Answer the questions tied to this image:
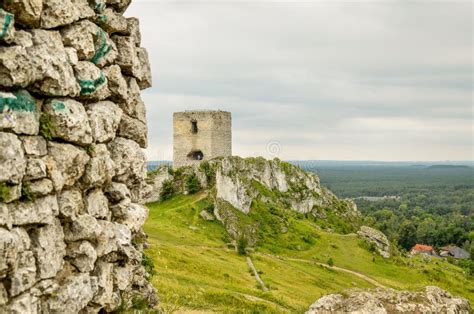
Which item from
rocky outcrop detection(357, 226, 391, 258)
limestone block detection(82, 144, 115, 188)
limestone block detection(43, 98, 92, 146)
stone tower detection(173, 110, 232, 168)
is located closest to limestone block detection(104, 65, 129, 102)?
limestone block detection(82, 144, 115, 188)

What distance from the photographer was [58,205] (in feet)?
32.0

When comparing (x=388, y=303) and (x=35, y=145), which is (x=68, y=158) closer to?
(x=35, y=145)

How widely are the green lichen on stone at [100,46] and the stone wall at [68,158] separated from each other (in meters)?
0.02

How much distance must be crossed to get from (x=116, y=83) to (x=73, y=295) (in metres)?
4.64

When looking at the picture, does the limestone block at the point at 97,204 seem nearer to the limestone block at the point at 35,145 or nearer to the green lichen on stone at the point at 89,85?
the limestone block at the point at 35,145

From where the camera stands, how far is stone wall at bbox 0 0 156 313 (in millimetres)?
8688

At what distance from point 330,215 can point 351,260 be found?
17.1 metres

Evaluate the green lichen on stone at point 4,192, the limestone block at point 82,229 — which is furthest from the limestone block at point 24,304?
the green lichen on stone at point 4,192

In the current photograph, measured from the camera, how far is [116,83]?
38.9 ft

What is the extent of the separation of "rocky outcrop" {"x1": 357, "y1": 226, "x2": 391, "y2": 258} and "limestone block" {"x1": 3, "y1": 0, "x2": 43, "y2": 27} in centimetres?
4936

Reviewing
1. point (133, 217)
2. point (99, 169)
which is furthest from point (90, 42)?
point (133, 217)

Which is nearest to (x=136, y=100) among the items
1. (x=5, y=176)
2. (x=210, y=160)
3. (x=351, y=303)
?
(x=5, y=176)

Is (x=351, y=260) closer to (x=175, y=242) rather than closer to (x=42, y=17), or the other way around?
(x=175, y=242)

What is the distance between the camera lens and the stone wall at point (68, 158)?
8688 mm
